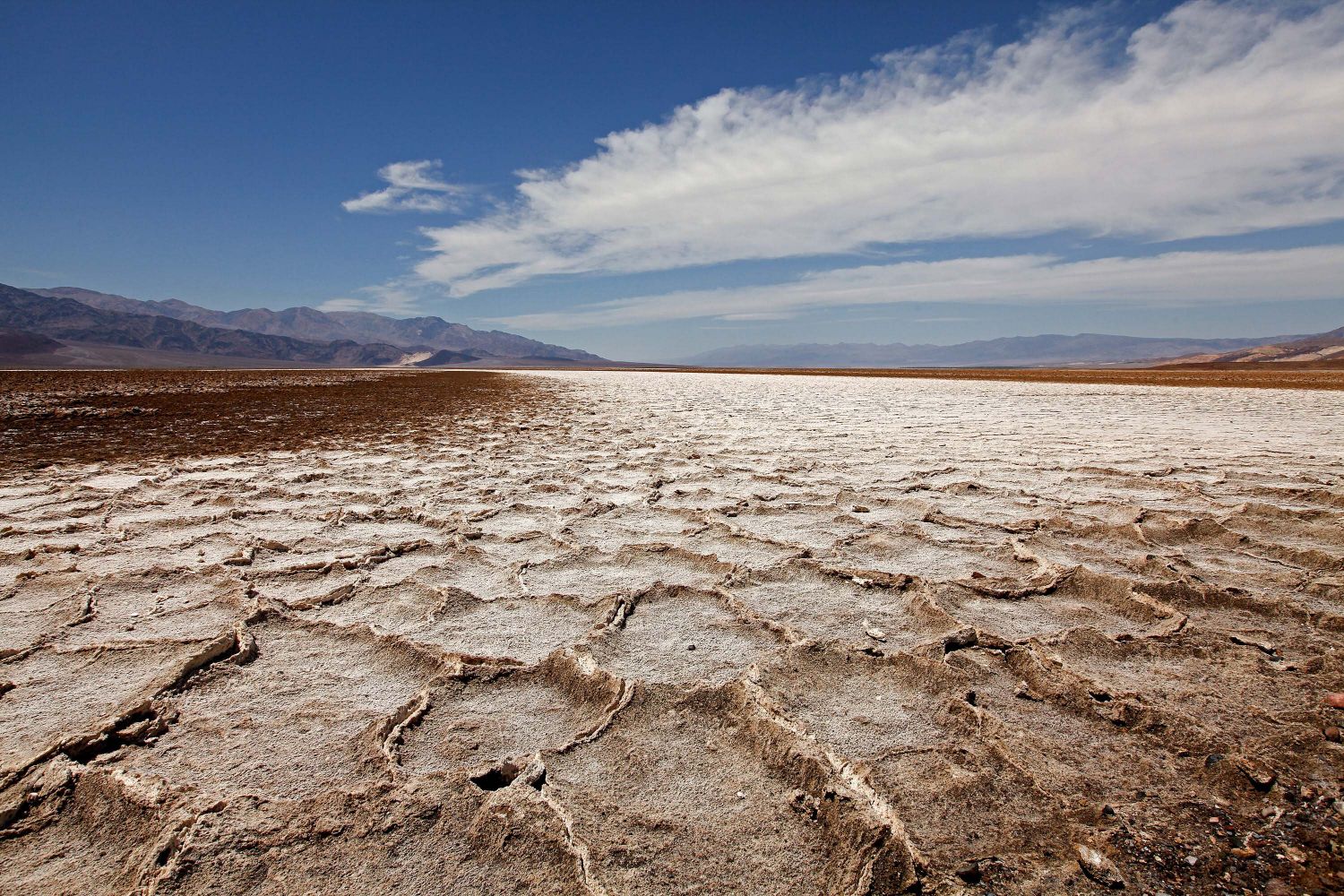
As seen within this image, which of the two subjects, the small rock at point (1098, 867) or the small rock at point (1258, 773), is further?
the small rock at point (1258, 773)

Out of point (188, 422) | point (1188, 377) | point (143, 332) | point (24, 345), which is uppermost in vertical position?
point (143, 332)

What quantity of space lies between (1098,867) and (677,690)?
3.05ft

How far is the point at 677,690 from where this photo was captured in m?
1.62

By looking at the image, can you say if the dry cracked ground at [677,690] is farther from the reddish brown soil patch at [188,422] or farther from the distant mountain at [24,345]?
the distant mountain at [24,345]

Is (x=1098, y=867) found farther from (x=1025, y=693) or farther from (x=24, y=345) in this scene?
(x=24, y=345)

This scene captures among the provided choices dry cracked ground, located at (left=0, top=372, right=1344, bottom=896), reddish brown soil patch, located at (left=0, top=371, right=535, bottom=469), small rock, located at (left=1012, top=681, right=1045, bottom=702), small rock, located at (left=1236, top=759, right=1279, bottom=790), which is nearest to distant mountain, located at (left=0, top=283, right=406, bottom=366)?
reddish brown soil patch, located at (left=0, top=371, right=535, bottom=469)

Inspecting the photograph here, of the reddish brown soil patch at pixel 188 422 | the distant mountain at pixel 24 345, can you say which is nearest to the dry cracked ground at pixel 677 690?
the reddish brown soil patch at pixel 188 422

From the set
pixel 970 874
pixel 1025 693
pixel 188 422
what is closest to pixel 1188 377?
pixel 1025 693

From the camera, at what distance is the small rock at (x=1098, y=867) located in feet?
3.24

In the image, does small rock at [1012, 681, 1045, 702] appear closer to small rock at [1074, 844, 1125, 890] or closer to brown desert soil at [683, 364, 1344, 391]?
small rock at [1074, 844, 1125, 890]

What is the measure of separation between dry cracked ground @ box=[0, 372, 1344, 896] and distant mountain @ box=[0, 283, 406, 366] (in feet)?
643

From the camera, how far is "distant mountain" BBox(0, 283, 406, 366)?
542 ft

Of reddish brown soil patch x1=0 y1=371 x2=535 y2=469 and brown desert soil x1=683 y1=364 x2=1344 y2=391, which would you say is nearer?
reddish brown soil patch x1=0 y1=371 x2=535 y2=469

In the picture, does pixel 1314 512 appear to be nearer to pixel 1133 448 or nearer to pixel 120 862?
pixel 1133 448
